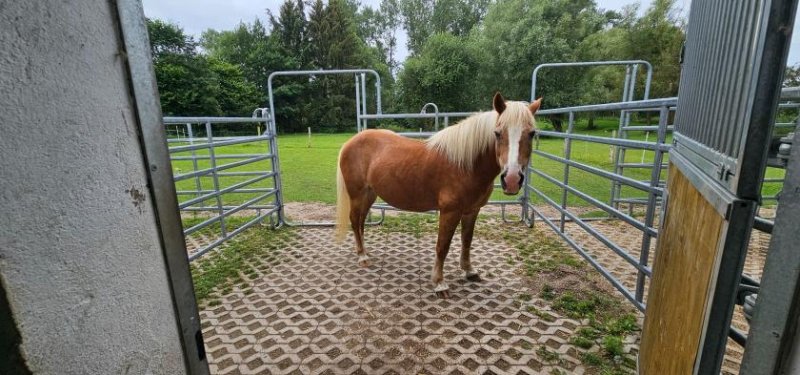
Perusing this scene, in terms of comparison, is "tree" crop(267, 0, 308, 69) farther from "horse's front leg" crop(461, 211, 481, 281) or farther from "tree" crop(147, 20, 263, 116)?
"horse's front leg" crop(461, 211, 481, 281)

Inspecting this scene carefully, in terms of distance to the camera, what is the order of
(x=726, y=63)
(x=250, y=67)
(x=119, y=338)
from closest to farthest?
1. (x=119, y=338)
2. (x=726, y=63)
3. (x=250, y=67)

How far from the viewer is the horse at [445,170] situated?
2303 mm

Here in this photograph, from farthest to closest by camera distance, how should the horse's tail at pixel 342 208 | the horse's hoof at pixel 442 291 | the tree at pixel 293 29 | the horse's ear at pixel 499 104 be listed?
the tree at pixel 293 29
the horse's tail at pixel 342 208
the horse's hoof at pixel 442 291
the horse's ear at pixel 499 104

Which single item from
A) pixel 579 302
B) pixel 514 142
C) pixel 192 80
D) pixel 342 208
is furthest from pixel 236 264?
pixel 192 80

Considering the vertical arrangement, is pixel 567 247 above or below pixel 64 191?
below

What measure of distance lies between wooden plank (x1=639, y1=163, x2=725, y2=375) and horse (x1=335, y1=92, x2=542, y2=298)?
96 centimetres

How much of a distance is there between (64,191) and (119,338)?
35 centimetres

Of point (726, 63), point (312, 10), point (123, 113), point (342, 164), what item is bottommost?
point (342, 164)

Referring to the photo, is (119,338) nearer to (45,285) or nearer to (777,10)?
(45,285)

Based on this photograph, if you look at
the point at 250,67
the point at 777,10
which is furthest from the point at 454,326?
the point at 250,67

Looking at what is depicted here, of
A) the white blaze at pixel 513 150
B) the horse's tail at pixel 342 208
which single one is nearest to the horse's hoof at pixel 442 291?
the white blaze at pixel 513 150

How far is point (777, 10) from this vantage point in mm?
621

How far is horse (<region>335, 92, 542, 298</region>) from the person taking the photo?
230 cm

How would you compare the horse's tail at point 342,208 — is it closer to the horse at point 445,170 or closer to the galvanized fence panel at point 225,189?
the horse at point 445,170
